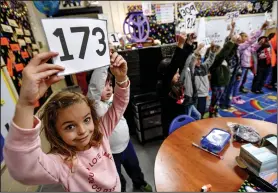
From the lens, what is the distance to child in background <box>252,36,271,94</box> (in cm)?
313

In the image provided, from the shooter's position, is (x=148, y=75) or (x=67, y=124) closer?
(x=67, y=124)

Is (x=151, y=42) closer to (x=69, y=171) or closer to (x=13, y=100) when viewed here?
(x=13, y=100)

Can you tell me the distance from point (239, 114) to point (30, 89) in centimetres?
291

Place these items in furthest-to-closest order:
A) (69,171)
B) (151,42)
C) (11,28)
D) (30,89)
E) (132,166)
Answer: (151,42), (11,28), (132,166), (69,171), (30,89)

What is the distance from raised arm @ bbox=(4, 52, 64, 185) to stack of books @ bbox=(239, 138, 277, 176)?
0.88 m

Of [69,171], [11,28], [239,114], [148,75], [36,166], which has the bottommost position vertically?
[239,114]

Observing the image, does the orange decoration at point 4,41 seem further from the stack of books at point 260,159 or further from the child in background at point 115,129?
the stack of books at point 260,159

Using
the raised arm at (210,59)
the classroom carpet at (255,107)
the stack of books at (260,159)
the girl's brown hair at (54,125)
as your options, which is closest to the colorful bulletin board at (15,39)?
the girl's brown hair at (54,125)

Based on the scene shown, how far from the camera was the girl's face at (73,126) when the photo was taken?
0.58 metres

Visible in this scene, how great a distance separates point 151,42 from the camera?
233cm

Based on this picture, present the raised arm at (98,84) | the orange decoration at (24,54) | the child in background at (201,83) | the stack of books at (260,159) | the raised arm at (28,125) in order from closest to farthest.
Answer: the raised arm at (28,125), the stack of books at (260,159), the raised arm at (98,84), the orange decoration at (24,54), the child in background at (201,83)

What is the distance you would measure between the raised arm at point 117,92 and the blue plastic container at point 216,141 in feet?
1.95

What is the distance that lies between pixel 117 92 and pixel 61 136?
0.28 m

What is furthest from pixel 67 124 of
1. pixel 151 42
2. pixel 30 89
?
pixel 151 42
